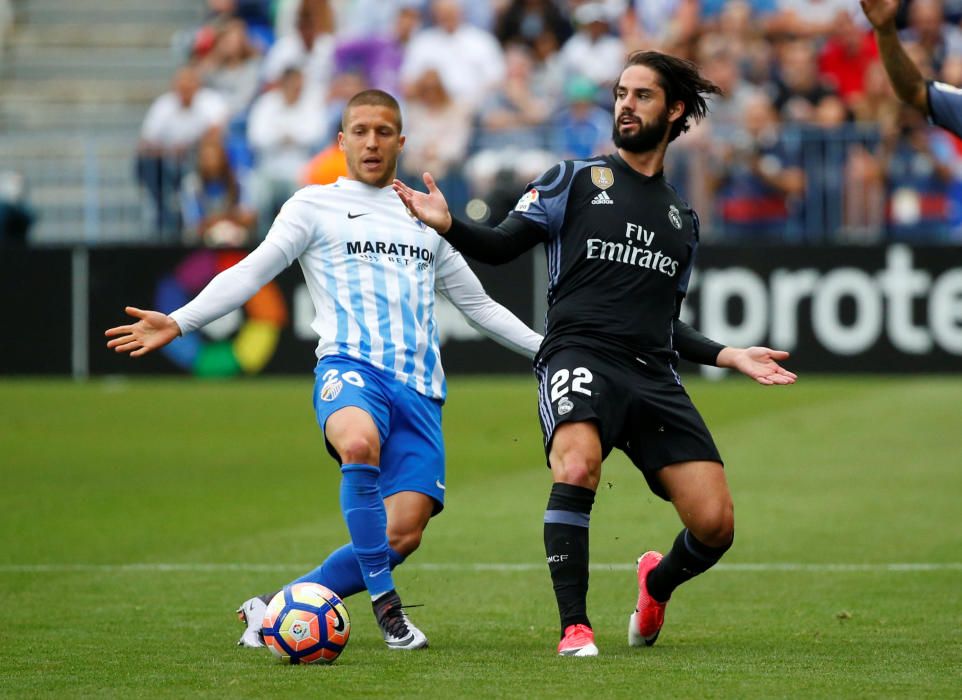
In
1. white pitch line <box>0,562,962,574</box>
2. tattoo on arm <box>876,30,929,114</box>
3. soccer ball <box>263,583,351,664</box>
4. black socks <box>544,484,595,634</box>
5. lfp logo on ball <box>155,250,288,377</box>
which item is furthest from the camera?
lfp logo on ball <box>155,250,288,377</box>

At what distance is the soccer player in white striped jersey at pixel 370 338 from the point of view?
652 centimetres

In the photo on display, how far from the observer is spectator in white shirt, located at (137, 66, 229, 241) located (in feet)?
67.6

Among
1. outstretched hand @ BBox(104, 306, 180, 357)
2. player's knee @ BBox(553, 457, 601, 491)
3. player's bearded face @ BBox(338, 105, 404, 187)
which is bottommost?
player's knee @ BBox(553, 457, 601, 491)

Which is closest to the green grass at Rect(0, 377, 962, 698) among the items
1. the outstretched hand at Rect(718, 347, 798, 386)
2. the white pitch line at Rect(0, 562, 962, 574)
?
the white pitch line at Rect(0, 562, 962, 574)

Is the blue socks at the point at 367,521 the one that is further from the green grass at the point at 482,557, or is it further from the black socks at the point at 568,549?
the black socks at the point at 568,549

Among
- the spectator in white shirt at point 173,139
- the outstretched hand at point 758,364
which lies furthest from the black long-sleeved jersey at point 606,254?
the spectator in white shirt at point 173,139

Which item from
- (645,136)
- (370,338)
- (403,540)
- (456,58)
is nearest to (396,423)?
(370,338)

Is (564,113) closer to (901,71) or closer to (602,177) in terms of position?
(901,71)

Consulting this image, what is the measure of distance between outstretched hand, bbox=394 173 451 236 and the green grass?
1.53m

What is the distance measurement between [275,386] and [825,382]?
19.8 feet

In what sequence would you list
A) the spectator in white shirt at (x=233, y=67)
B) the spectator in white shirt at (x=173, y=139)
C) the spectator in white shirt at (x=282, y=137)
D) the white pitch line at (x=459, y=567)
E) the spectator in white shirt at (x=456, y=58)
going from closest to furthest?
the white pitch line at (x=459, y=567)
the spectator in white shirt at (x=282, y=137)
the spectator in white shirt at (x=173, y=139)
the spectator in white shirt at (x=456, y=58)
the spectator in white shirt at (x=233, y=67)

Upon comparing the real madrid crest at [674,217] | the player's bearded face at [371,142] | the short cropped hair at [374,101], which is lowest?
the real madrid crest at [674,217]

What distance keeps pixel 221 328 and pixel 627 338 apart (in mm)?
14012

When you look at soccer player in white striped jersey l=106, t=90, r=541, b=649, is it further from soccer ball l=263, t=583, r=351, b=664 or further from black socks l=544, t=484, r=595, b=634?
black socks l=544, t=484, r=595, b=634
